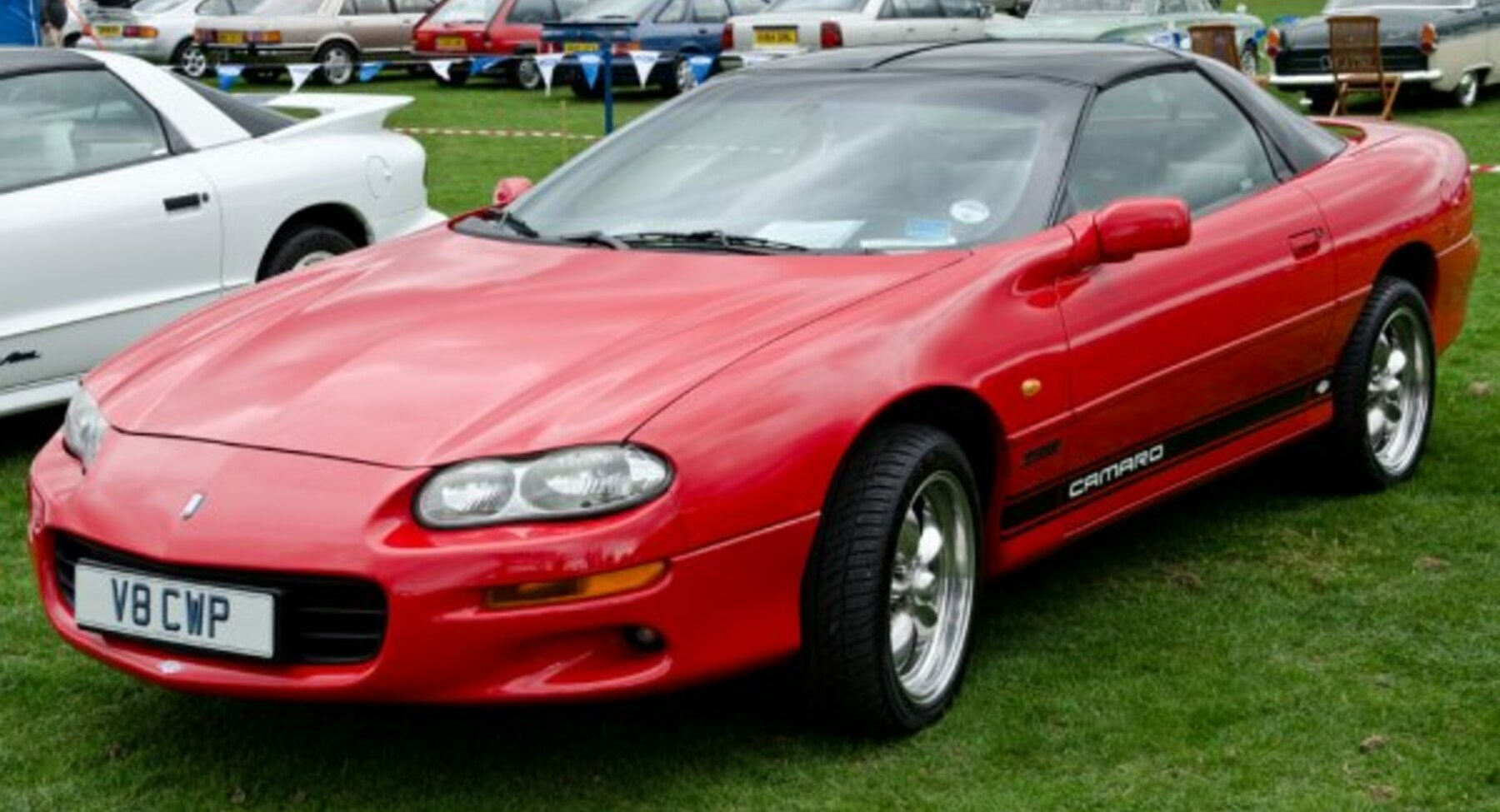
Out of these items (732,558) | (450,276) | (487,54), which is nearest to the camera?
(732,558)

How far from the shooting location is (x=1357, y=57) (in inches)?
733

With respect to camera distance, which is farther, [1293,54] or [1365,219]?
[1293,54]

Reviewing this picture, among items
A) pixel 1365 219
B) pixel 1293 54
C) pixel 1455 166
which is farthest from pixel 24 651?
pixel 1293 54

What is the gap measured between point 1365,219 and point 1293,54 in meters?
13.9

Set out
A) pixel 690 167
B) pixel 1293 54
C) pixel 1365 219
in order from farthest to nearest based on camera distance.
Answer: pixel 1293 54 < pixel 1365 219 < pixel 690 167

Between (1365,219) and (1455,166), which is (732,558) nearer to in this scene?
(1365,219)

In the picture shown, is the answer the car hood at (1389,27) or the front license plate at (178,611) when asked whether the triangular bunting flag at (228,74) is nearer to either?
the car hood at (1389,27)

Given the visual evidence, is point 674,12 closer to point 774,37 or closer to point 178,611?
point 774,37

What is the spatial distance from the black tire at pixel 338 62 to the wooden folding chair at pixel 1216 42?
11.4 m

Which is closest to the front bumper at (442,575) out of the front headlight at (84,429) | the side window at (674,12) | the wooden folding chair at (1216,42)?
the front headlight at (84,429)

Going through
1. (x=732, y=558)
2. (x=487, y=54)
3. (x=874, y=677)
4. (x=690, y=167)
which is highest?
(x=690, y=167)

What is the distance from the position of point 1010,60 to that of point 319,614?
2467 millimetres

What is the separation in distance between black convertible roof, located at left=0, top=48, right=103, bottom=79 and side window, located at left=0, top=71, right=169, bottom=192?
0.02 metres

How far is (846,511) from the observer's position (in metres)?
4.18
